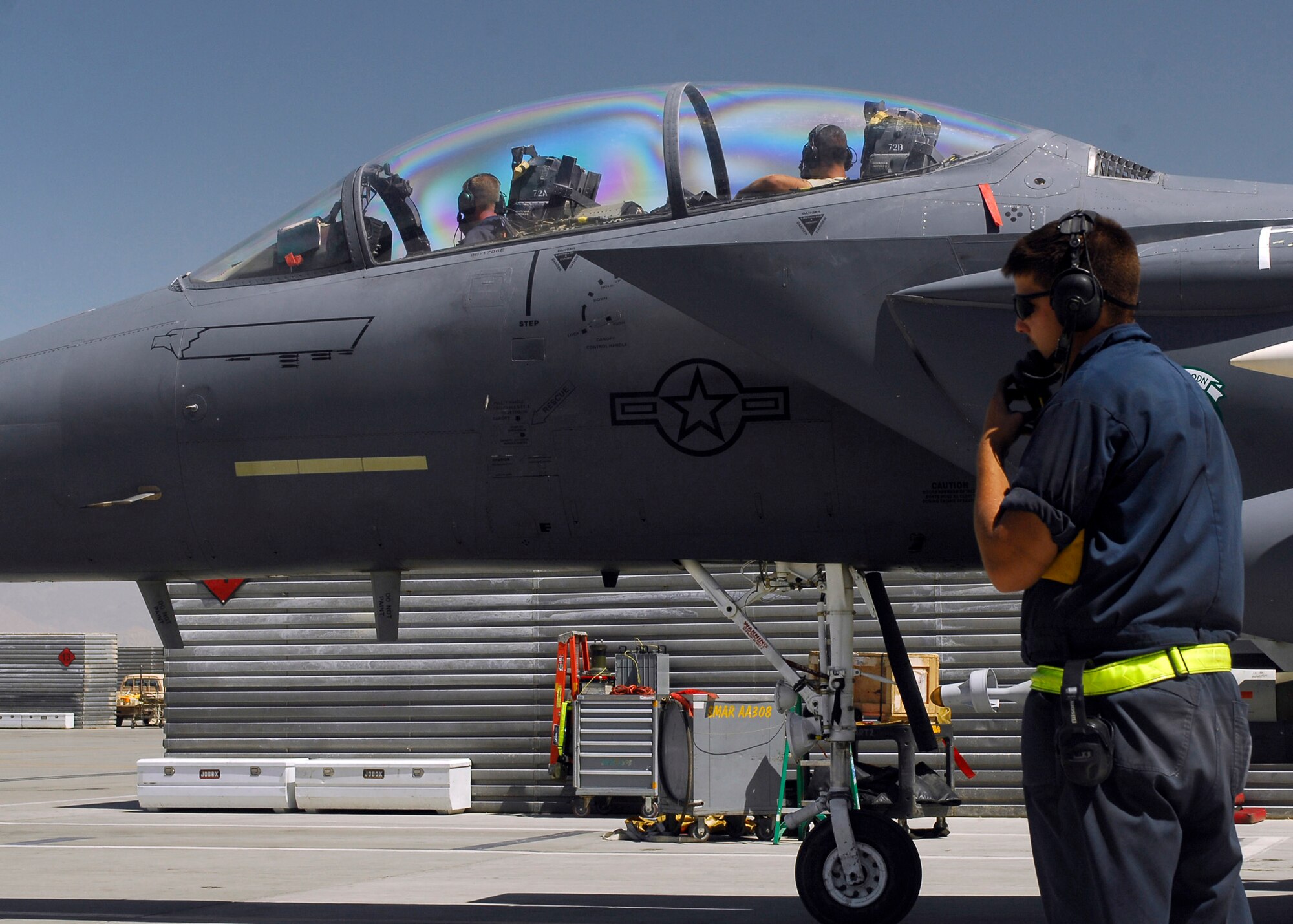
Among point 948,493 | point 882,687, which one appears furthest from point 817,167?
point 882,687

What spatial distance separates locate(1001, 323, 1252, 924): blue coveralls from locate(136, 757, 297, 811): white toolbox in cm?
1622

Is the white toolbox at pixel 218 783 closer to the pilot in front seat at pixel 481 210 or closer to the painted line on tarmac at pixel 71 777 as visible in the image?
the painted line on tarmac at pixel 71 777

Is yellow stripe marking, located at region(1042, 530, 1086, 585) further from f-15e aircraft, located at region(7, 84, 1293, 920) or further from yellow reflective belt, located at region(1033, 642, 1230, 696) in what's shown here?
f-15e aircraft, located at region(7, 84, 1293, 920)

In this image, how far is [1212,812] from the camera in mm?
2770

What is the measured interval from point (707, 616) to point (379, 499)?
11243 millimetres

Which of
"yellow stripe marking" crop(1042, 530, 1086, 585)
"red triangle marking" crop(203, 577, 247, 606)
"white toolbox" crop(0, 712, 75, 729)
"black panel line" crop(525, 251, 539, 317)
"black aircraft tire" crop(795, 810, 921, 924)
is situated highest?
"black panel line" crop(525, 251, 539, 317)

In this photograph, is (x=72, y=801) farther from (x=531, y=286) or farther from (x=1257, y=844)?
(x=531, y=286)

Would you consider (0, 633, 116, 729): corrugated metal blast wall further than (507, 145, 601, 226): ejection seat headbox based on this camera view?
Yes

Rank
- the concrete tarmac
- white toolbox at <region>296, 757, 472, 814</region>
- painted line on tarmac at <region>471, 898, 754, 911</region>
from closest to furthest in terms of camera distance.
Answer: the concrete tarmac < painted line on tarmac at <region>471, 898, 754, 911</region> < white toolbox at <region>296, 757, 472, 814</region>

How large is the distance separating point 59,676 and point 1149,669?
56985mm

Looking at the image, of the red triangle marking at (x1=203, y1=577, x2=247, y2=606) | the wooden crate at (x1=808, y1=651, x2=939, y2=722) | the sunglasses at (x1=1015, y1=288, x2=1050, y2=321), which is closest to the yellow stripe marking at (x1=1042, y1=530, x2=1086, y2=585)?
the sunglasses at (x1=1015, y1=288, x2=1050, y2=321)

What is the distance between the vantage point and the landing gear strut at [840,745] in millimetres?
6445

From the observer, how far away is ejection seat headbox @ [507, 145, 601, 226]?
639cm

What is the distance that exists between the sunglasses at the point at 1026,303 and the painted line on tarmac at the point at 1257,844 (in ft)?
34.1
